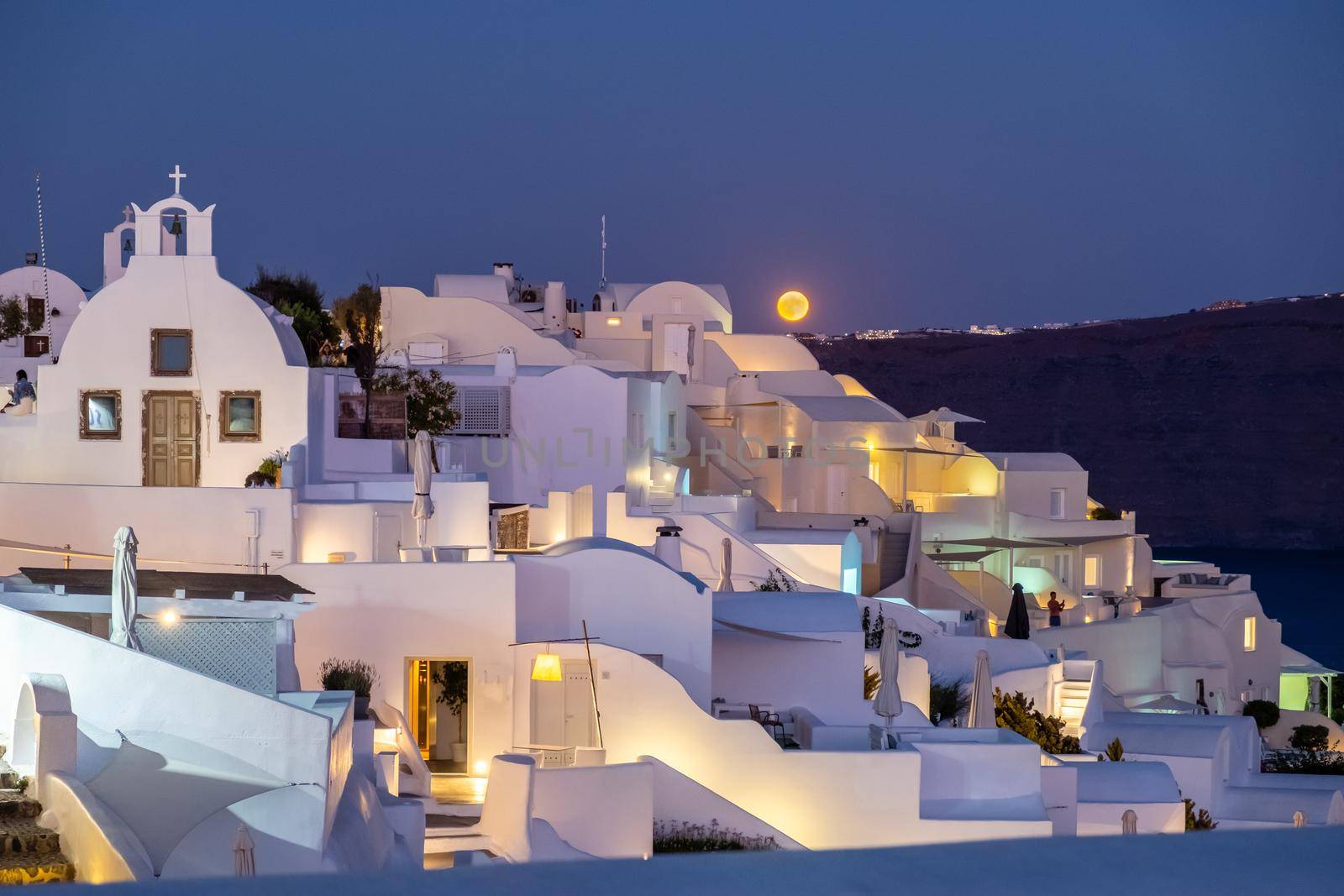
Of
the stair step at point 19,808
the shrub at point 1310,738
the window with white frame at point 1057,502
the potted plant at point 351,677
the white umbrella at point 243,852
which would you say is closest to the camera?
the white umbrella at point 243,852

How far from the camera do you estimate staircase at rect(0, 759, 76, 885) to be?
830 centimetres

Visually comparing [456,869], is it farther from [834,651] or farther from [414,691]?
[834,651]

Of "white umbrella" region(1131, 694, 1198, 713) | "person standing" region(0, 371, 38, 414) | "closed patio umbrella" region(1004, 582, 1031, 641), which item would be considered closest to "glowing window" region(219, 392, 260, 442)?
"person standing" region(0, 371, 38, 414)

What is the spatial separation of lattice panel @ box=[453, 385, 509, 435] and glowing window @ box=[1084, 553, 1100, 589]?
58.7 ft

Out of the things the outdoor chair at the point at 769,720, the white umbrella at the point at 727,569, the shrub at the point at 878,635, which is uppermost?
the white umbrella at the point at 727,569

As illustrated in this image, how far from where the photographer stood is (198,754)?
10625 millimetres

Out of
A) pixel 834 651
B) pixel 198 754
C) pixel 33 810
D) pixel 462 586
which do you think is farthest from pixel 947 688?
pixel 33 810

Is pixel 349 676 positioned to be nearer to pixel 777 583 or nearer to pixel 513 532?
pixel 513 532

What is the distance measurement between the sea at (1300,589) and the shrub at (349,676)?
49639 mm

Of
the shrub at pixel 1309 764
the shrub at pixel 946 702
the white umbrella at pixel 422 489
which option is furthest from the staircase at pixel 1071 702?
the white umbrella at pixel 422 489

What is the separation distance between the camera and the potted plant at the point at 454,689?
1638 cm

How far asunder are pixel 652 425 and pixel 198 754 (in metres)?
21.1

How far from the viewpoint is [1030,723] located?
22031mm

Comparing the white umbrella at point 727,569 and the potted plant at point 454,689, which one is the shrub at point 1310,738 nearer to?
the white umbrella at point 727,569
